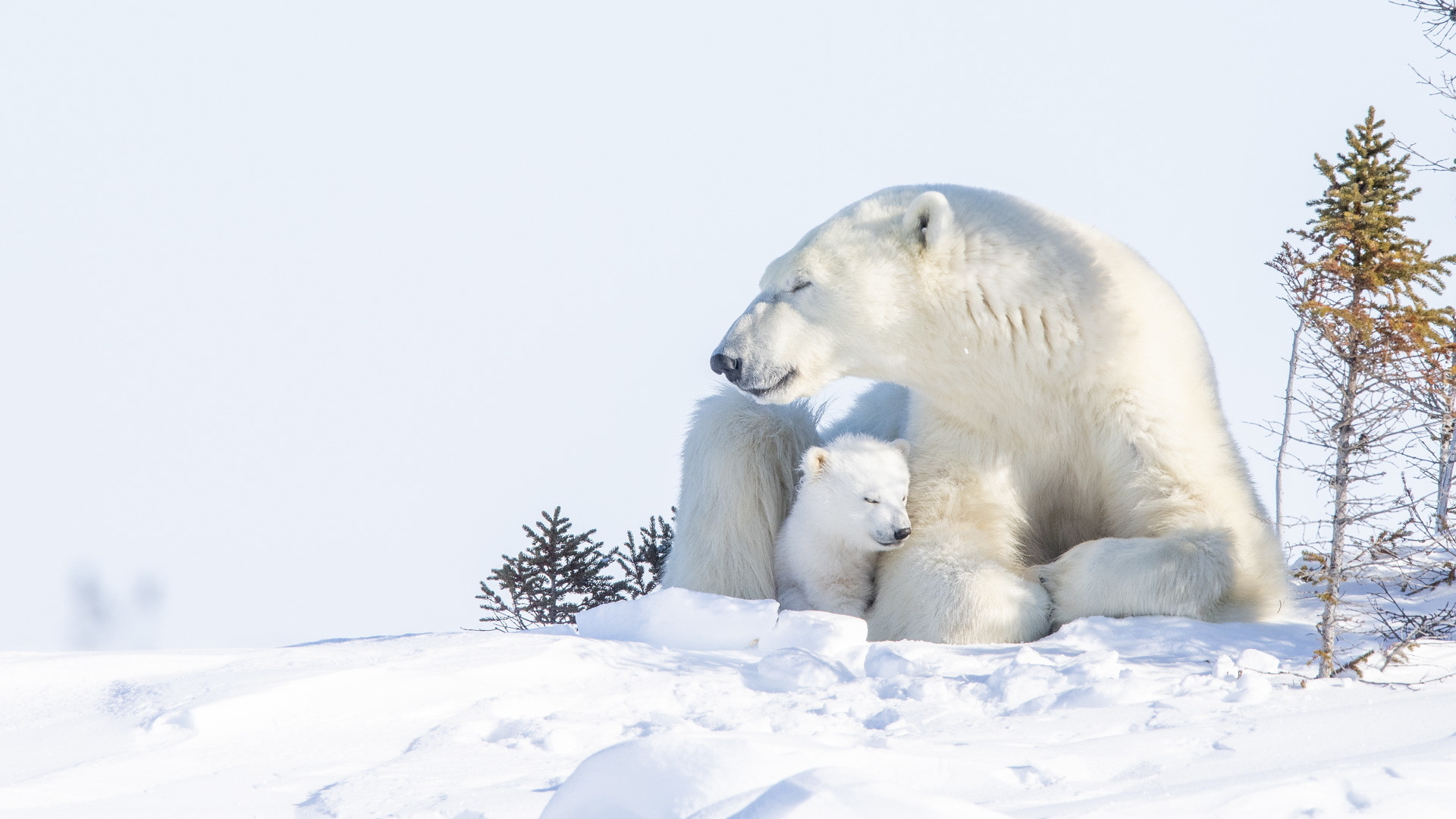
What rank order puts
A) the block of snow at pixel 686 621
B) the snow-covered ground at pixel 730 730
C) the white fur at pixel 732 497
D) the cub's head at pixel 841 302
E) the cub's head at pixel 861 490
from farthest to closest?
the white fur at pixel 732 497 → the cub's head at pixel 861 490 → the cub's head at pixel 841 302 → the block of snow at pixel 686 621 → the snow-covered ground at pixel 730 730

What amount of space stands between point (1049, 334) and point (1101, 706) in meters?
1.78

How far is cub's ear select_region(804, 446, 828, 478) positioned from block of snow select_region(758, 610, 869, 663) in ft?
3.88

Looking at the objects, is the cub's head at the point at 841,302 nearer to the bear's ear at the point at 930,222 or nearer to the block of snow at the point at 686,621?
the bear's ear at the point at 930,222

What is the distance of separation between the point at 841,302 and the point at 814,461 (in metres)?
0.76

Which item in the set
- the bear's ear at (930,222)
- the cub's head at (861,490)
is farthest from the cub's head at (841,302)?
the cub's head at (861,490)

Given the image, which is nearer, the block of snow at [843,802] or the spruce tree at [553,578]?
the block of snow at [843,802]

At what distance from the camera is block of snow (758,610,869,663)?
341 cm

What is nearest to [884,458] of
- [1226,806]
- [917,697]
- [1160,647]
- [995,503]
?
[995,503]

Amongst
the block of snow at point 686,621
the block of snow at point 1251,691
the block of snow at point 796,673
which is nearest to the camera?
the block of snow at point 1251,691

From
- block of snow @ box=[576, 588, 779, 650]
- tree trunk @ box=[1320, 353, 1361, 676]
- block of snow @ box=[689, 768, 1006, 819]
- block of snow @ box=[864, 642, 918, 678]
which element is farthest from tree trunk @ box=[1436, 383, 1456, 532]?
block of snow @ box=[689, 768, 1006, 819]

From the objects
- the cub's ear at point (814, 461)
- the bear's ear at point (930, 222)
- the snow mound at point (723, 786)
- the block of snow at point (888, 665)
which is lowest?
the block of snow at point (888, 665)

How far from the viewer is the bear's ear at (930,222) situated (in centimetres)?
416

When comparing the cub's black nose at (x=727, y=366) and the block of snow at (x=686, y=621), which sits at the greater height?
the cub's black nose at (x=727, y=366)

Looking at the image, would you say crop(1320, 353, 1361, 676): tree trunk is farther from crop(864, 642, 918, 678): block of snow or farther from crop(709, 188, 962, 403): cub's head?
crop(709, 188, 962, 403): cub's head
